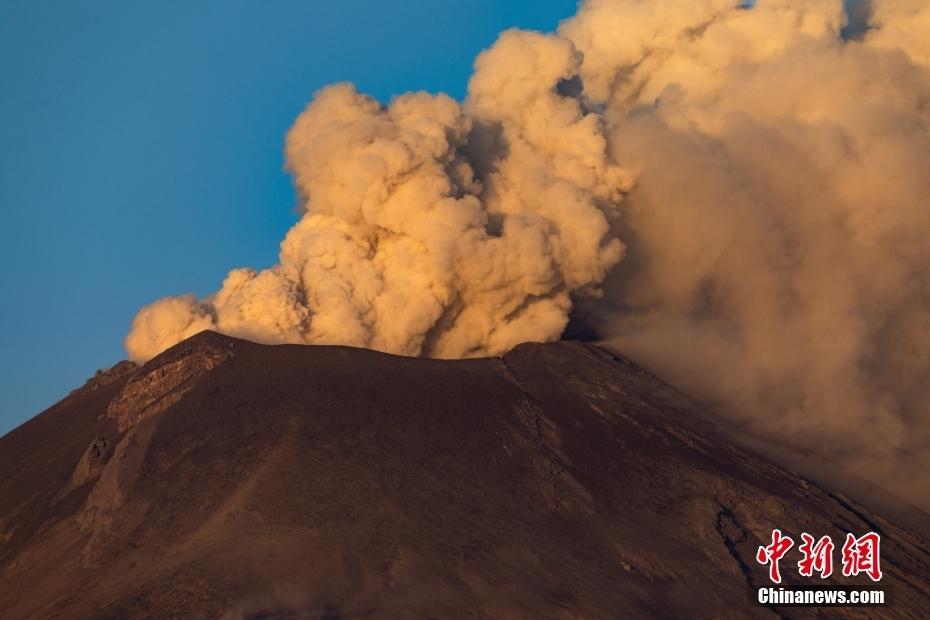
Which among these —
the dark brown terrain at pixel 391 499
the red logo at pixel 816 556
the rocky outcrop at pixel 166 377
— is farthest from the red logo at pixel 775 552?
the rocky outcrop at pixel 166 377

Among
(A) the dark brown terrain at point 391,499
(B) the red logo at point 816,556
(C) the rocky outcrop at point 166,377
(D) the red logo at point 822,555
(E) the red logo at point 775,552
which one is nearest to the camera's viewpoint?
(A) the dark brown terrain at point 391,499

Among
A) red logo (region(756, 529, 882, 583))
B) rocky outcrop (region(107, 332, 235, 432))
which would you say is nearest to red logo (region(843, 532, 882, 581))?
red logo (region(756, 529, 882, 583))

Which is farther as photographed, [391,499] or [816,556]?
[816,556]

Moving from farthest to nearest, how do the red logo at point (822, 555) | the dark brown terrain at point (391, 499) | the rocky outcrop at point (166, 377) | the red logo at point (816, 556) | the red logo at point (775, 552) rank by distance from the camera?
1. the rocky outcrop at point (166, 377)
2. the red logo at point (775, 552)
3. the red logo at point (822, 555)
4. the red logo at point (816, 556)
5. the dark brown terrain at point (391, 499)

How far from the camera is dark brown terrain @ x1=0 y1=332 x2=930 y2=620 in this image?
2205 inches

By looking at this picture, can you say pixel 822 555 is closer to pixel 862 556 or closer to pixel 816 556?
pixel 816 556

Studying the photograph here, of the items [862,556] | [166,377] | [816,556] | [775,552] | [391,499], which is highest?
[166,377]

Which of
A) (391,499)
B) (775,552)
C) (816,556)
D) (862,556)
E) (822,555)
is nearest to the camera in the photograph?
(391,499)

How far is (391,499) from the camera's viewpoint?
61.9m

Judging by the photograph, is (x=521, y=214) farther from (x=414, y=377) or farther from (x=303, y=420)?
(x=303, y=420)

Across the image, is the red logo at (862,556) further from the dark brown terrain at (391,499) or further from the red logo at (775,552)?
the red logo at (775,552)

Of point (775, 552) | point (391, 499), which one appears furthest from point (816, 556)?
point (391, 499)

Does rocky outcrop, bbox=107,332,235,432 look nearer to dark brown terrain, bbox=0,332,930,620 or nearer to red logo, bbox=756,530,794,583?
dark brown terrain, bbox=0,332,930,620

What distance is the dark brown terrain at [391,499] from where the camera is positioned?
184 feet
